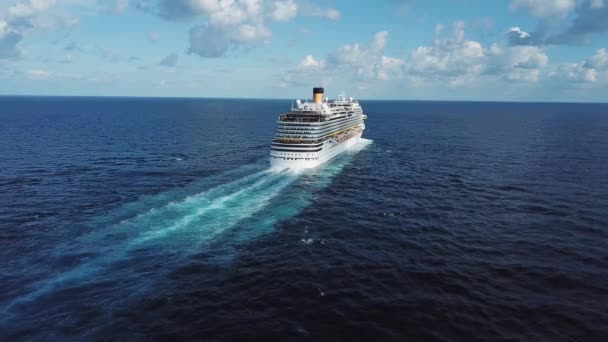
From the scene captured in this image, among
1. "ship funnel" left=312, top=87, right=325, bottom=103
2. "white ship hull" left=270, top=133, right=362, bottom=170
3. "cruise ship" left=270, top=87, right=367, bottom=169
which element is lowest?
"white ship hull" left=270, top=133, right=362, bottom=170

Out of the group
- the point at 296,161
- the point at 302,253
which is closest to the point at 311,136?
the point at 296,161

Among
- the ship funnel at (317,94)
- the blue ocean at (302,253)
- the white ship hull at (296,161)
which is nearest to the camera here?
the blue ocean at (302,253)

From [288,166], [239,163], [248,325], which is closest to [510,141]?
[288,166]

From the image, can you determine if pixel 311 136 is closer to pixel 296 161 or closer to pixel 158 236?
pixel 296 161

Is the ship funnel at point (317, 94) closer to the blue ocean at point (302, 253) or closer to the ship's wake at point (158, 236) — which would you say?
the blue ocean at point (302, 253)

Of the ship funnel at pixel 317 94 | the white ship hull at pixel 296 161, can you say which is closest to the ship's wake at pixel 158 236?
the white ship hull at pixel 296 161

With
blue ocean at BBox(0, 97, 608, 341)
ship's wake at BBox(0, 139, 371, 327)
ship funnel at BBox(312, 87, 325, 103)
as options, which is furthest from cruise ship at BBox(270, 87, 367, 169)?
ship's wake at BBox(0, 139, 371, 327)

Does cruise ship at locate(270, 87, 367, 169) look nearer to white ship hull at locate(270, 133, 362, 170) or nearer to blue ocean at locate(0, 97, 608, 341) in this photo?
white ship hull at locate(270, 133, 362, 170)

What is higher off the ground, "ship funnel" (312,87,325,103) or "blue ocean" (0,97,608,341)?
"ship funnel" (312,87,325,103)
